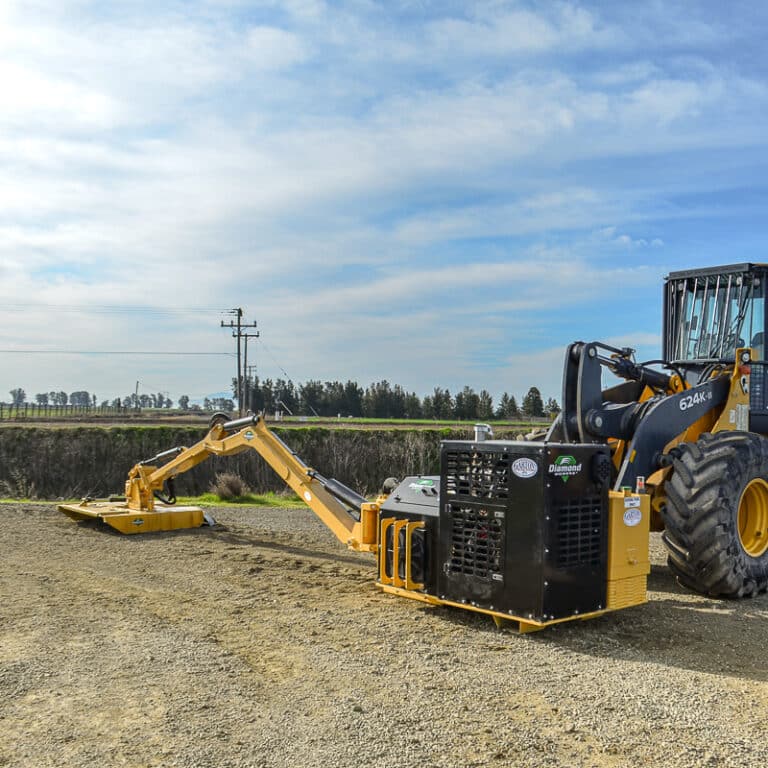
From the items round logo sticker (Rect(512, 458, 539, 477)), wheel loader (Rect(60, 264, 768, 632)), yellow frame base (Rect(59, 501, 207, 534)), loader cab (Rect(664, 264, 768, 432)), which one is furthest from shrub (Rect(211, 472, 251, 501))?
round logo sticker (Rect(512, 458, 539, 477))

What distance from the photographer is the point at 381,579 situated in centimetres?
678

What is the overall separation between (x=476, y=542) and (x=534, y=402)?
185 ft

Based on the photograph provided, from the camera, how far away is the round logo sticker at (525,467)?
18.5 ft

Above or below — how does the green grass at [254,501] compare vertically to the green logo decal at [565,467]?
below

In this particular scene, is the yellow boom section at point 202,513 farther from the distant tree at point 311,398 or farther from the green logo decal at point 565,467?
the distant tree at point 311,398

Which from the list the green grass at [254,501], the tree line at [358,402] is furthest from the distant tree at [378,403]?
the green grass at [254,501]

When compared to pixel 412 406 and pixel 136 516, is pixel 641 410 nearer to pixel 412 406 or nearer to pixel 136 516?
pixel 136 516

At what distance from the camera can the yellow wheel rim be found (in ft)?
24.5

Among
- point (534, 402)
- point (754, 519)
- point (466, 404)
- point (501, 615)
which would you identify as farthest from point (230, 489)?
point (466, 404)

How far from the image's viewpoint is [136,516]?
1052 cm

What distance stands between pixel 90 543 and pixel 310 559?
9.48ft

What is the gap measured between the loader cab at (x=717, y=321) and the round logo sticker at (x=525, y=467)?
378 cm

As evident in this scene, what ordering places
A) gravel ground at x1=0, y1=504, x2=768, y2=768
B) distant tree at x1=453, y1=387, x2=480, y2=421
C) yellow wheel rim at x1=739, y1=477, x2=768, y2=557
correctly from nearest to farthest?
gravel ground at x1=0, y1=504, x2=768, y2=768 < yellow wheel rim at x1=739, y1=477, x2=768, y2=557 < distant tree at x1=453, y1=387, x2=480, y2=421

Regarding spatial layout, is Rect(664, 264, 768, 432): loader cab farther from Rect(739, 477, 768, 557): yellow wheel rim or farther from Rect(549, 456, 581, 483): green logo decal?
Rect(549, 456, 581, 483): green logo decal
